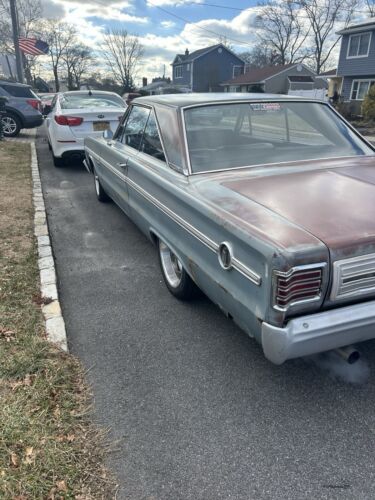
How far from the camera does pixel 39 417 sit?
2.27m

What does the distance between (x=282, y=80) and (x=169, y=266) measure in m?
47.6

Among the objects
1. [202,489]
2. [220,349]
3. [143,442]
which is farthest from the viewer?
[220,349]

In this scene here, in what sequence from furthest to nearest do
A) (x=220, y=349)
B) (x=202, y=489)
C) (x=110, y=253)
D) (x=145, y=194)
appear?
(x=110, y=253) < (x=145, y=194) < (x=220, y=349) < (x=202, y=489)

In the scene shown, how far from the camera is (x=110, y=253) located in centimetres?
465

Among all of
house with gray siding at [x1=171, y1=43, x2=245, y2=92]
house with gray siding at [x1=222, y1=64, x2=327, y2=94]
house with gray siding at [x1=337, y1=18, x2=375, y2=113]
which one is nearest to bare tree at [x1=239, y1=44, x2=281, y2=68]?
house with gray siding at [x1=171, y1=43, x2=245, y2=92]

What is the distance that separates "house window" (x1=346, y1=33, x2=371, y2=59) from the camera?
27688 mm

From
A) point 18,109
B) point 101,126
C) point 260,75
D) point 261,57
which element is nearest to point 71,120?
point 101,126

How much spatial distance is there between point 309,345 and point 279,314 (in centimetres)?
23

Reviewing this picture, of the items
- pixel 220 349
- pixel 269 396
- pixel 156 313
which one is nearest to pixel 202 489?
pixel 269 396

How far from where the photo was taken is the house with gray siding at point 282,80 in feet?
148

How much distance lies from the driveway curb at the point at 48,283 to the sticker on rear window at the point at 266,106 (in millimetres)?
2345

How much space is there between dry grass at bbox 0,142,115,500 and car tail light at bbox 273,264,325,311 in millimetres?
1182

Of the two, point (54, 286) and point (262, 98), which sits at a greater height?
point (262, 98)

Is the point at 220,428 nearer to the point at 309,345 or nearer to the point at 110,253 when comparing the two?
the point at 309,345
